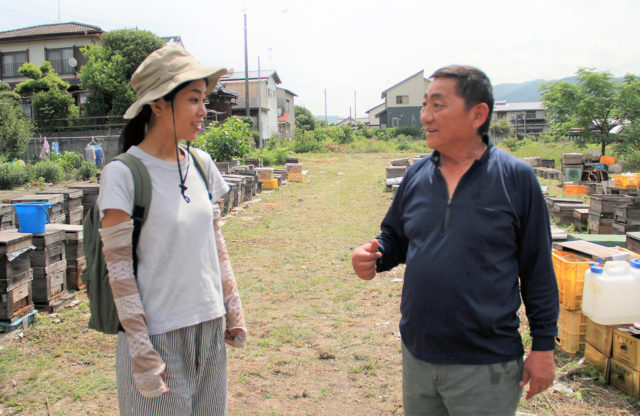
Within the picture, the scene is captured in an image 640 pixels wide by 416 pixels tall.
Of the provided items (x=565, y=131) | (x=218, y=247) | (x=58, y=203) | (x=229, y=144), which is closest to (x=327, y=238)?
(x=58, y=203)

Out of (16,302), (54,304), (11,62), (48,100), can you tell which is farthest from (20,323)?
(11,62)

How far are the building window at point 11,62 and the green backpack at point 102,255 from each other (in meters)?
40.2

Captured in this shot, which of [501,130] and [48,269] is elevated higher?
[501,130]

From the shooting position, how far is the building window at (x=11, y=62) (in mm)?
34031

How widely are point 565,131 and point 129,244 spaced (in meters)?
24.9

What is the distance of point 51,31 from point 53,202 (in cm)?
3513

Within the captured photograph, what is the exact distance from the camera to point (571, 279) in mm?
3785

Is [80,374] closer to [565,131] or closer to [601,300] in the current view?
[601,300]

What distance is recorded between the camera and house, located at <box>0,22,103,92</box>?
107ft

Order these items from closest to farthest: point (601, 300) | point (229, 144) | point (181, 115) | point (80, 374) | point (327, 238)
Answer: point (181, 115) < point (601, 300) < point (80, 374) < point (327, 238) < point (229, 144)

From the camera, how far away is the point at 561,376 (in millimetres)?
3570

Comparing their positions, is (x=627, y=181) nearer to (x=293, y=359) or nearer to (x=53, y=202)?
(x=293, y=359)

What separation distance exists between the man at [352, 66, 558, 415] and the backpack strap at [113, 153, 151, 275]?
3.47 feet

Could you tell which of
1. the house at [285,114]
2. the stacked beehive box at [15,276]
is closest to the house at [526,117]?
the house at [285,114]
